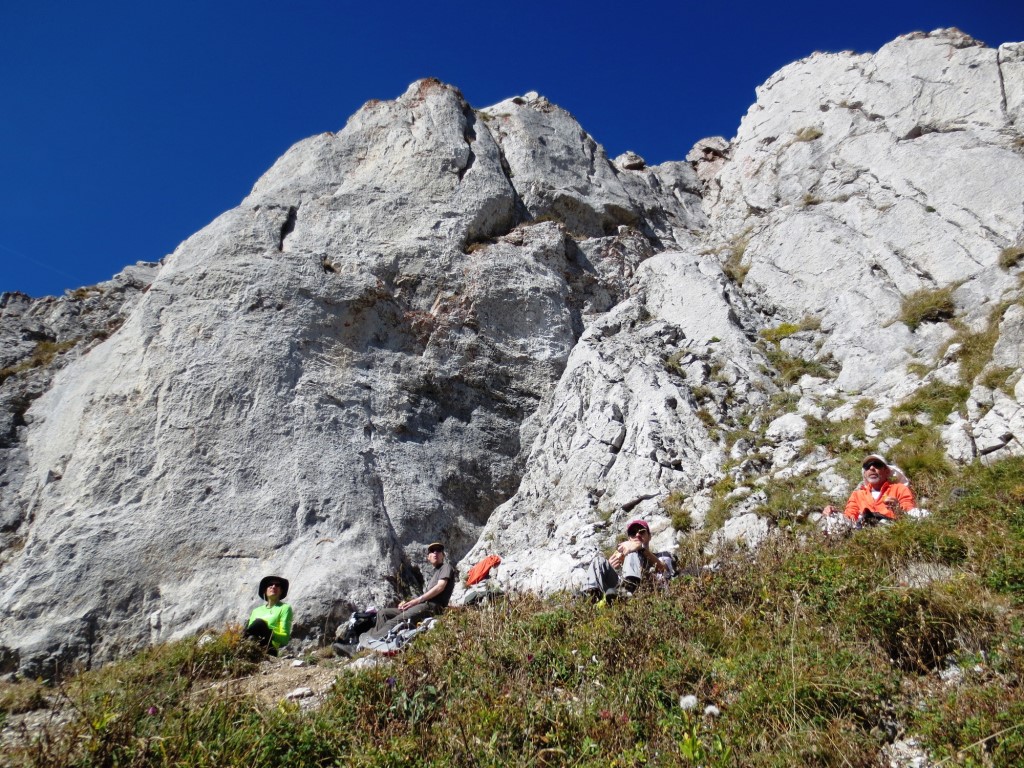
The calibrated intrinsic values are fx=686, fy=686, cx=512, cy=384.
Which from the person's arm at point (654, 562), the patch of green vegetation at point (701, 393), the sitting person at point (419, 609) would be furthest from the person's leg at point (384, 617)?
the patch of green vegetation at point (701, 393)

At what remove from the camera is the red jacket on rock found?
8.59m

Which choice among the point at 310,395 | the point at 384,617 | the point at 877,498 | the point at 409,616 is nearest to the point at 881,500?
the point at 877,498

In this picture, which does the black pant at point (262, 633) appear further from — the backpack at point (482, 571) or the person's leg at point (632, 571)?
the person's leg at point (632, 571)

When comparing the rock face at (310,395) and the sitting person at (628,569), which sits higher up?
the rock face at (310,395)

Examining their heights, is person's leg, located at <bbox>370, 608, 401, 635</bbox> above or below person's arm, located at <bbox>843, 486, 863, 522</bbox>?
below

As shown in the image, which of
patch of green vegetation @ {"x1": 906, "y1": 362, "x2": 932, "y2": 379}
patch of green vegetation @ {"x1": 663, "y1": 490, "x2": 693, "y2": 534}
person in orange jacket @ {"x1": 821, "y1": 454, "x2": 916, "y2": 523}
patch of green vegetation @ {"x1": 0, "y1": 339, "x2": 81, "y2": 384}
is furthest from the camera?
patch of green vegetation @ {"x1": 0, "y1": 339, "x2": 81, "y2": 384}

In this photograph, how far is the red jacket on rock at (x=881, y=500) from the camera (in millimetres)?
8586

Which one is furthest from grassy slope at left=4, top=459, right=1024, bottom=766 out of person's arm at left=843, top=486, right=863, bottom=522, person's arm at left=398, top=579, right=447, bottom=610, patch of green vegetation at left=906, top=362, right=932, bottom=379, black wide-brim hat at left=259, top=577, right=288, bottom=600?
patch of green vegetation at left=906, top=362, right=932, bottom=379

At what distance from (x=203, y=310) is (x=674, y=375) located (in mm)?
11249

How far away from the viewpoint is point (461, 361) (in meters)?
17.5

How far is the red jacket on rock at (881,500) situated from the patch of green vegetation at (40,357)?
63.8 ft

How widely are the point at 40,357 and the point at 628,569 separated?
698 inches

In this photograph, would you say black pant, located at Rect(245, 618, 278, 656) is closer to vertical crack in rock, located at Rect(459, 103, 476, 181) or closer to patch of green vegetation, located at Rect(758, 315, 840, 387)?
patch of green vegetation, located at Rect(758, 315, 840, 387)

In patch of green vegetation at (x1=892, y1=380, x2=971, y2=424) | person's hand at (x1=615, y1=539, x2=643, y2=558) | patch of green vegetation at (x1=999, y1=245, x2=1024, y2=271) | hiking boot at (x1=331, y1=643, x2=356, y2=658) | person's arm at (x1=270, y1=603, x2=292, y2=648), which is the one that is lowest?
hiking boot at (x1=331, y1=643, x2=356, y2=658)
